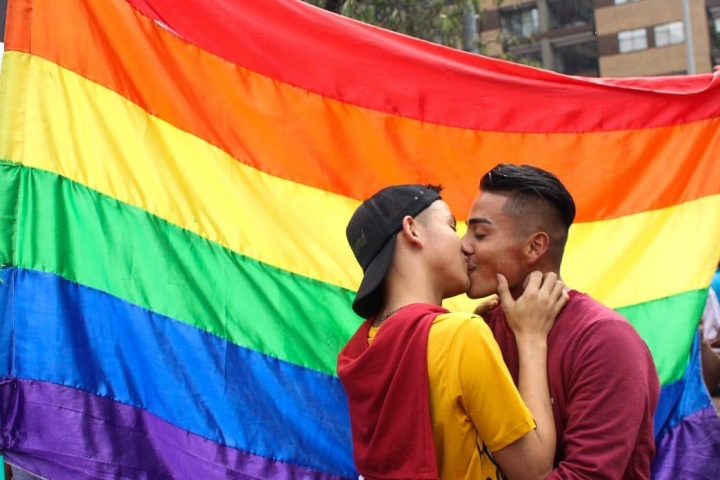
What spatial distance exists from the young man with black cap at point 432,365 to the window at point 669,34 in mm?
41275

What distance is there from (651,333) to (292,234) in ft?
5.12

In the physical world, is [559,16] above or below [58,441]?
above

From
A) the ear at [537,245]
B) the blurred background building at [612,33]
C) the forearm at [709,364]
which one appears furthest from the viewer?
the blurred background building at [612,33]

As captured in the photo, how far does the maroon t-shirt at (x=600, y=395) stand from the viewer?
2309mm

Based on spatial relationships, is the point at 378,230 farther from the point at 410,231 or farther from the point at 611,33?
the point at 611,33

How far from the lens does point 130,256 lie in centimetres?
324

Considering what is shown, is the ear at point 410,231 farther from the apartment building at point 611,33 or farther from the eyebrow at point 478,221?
the apartment building at point 611,33

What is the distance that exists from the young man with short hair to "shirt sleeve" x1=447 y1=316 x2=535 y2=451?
187 mm

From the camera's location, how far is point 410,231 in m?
2.64

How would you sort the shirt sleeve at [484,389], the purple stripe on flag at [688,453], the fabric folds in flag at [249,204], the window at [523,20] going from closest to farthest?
the shirt sleeve at [484,389] < the fabric folds in flag at [249,204] < the purple stripe on flag at [688,453] < the window at [523,20]

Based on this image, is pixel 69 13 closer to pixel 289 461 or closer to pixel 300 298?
pixel 300 298

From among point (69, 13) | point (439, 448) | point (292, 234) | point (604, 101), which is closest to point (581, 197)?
point (604, 101)

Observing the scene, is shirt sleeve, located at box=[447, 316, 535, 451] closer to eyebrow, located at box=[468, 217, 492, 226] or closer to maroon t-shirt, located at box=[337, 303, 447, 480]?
maroon t-shirt, located at box=[337, 303, 447, 480]

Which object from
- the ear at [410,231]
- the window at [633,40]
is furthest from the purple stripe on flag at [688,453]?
the window at [633,40]
